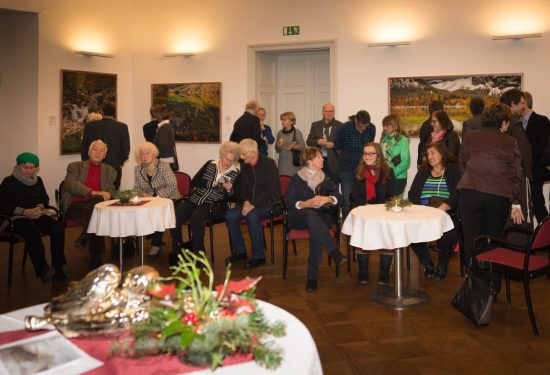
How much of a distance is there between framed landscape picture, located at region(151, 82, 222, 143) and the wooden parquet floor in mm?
4647

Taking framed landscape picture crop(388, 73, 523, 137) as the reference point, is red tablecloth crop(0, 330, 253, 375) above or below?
below

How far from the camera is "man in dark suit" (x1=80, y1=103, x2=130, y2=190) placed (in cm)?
838

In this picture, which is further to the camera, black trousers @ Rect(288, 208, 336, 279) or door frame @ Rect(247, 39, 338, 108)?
door frame @ Rect(247, 39, 338, 108)

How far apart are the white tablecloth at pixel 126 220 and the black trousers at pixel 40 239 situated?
550 mm

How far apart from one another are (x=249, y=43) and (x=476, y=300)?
281 inches

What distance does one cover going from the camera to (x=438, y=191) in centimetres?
601

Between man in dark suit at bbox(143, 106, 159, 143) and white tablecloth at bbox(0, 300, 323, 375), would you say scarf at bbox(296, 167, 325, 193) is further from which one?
man in dark suit at bbox(143, 106, 159, 143)

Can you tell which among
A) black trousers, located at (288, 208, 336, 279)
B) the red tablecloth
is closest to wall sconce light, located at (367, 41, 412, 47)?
black trousers, located at (288, 208, 336, 279)

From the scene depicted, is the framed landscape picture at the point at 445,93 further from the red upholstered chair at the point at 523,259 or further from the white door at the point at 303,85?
the red upholstered chair at the point at 523,259

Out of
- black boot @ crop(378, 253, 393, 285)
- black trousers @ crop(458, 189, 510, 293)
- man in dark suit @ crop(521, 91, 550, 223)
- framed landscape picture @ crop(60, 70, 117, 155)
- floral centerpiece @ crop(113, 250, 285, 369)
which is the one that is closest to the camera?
floral centerpiece @ crop(113, 250, 285, 369)

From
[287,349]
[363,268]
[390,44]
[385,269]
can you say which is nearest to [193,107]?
[390,44]

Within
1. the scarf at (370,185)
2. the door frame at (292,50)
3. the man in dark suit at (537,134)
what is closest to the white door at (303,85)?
the door frame at (292,50)

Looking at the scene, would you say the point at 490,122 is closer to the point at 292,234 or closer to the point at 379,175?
the point at 379,175

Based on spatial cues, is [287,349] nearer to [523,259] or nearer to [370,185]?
[523,259]
